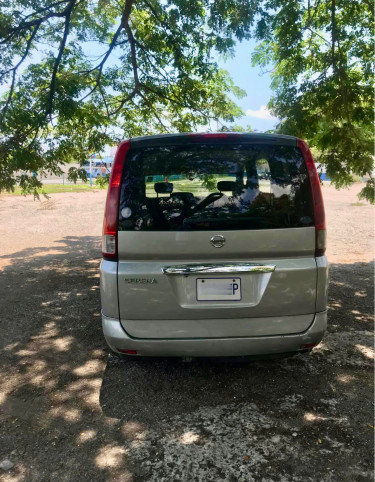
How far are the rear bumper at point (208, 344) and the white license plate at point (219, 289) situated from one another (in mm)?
300

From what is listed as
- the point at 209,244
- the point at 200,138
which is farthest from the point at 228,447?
the point at 200,138

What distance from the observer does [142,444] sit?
2406 millimetres

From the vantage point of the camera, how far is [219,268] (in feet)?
8.73

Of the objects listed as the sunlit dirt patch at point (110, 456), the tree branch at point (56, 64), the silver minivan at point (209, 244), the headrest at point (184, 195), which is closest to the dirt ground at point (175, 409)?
the sunlit dirt patch at point (110, 456)

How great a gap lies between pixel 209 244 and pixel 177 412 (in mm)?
1236

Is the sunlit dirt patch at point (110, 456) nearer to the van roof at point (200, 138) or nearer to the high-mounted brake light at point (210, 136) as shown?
the van roof at point (200, 138)

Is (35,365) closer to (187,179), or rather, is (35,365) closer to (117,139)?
(187,179)

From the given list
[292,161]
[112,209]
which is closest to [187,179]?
[112,209]

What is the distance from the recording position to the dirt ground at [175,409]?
7.27ft

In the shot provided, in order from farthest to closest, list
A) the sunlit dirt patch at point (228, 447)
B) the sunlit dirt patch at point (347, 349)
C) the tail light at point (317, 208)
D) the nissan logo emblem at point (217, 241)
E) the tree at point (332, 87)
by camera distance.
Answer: the tree at point (332, 87), the sunlit dirt patch at point (347, 349), the tail light at point (317, 208), the nissan logo emblem at point (217, 241), the sunlit dirt patch at point (228, 447)

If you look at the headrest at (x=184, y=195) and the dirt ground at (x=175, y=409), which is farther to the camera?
the headrest at (x=184, y=195)

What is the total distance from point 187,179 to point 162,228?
0.39 metres

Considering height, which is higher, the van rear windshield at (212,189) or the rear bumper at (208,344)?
the van rear windshield at (212,189)

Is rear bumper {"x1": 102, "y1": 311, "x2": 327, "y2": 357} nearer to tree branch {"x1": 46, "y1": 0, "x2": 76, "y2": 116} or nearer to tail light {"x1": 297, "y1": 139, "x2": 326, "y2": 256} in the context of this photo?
tail light {"x1": 297, "y1": 139, "x2": 326, "y2": 256}
